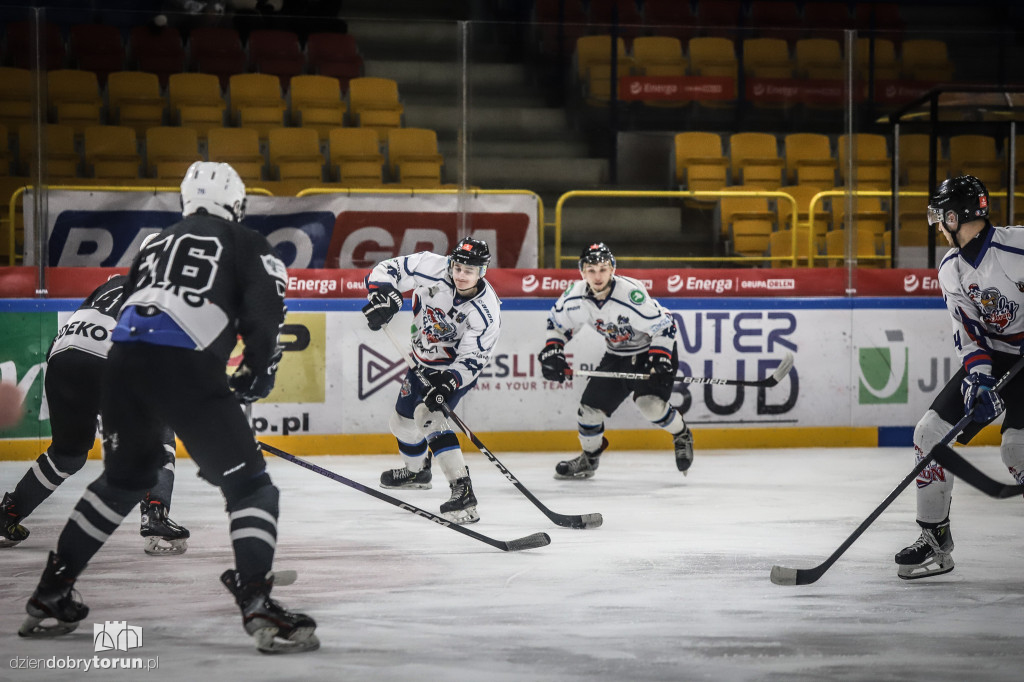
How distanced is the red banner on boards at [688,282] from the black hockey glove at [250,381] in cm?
394

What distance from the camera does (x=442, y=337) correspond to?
535 centimetres

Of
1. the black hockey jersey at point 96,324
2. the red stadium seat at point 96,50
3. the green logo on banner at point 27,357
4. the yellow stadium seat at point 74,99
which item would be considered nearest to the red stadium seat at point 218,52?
the red stadium seat at point 96,50

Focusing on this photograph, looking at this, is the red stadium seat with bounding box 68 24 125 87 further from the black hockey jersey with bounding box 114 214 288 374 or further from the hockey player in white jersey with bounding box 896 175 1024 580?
the hockey player in white jersey with bounding box 896 175 1024 580

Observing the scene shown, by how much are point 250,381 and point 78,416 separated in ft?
4.50

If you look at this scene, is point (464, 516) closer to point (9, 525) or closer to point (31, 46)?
point (9, 525)

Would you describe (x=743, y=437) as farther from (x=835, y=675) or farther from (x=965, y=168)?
(x=835, y=675)

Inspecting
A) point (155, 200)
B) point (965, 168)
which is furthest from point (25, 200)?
point (965, 168)

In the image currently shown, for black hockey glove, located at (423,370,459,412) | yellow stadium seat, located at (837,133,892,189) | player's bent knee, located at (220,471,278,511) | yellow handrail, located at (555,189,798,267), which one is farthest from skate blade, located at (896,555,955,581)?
yellow stadium seat, located at (837,133,892,189)

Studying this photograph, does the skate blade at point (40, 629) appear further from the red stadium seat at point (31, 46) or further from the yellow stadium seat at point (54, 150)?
the red stadium seat at point (31, 46)

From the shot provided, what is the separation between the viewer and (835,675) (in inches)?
106

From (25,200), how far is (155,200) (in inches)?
29.5

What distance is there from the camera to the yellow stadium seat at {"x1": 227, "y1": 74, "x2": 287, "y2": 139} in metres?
6.91

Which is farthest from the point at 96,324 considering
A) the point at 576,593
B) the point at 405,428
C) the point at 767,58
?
the point at 767,58

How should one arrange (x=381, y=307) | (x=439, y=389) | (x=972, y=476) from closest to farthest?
(x=972, y=476)
(x=439, y=389)
(x=381, y=307)
